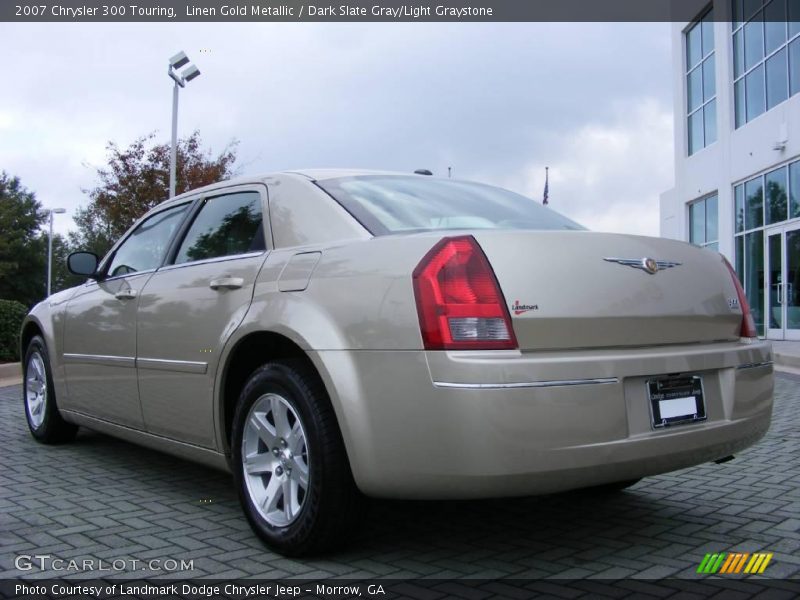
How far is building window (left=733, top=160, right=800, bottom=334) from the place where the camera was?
17.3 meters

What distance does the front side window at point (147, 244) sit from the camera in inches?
177

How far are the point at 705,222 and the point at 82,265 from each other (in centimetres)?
2064

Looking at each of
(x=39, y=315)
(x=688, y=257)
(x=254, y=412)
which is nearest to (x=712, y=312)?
(x=688, y=257)

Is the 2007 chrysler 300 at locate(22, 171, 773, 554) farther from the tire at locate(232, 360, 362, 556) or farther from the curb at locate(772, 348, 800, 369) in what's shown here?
the curb at locate(772, 348, 800, 369)

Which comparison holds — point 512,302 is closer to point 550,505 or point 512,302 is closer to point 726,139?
point 550,505

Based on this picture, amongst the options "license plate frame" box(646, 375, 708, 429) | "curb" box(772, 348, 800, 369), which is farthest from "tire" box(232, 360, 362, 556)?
"curb" box(772, 348, 800, 369)

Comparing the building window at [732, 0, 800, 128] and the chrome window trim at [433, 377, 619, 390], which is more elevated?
the building window at [732, 0, 800, 128]

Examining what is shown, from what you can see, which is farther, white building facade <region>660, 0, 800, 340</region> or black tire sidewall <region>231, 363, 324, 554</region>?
white building facade <region>660, 0, 800, 340</region>

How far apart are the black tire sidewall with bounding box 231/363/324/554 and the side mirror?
2.13 metres

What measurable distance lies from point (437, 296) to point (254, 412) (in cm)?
106

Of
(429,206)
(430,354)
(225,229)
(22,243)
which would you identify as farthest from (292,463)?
(22,243)

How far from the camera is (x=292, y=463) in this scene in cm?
313

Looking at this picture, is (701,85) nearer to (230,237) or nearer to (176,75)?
(176,75)

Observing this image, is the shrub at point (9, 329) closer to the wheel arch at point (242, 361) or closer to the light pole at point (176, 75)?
the light pole at point (176, 75)
